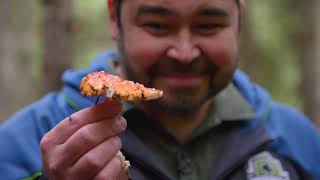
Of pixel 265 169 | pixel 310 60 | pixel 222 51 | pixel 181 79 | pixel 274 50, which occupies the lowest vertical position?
pixel 274 50

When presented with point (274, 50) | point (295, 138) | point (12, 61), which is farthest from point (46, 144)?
point (274, 50)

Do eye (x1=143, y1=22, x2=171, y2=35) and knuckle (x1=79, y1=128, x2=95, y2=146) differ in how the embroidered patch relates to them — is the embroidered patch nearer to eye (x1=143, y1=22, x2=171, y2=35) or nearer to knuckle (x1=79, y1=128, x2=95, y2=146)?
eye (x1=143, y1=22, x2=171, y2=35)

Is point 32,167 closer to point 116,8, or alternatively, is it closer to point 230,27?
point 116,8

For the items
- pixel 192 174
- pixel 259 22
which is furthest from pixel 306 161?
pixel 259 22

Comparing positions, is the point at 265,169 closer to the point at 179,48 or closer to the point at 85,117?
the point at 179,48

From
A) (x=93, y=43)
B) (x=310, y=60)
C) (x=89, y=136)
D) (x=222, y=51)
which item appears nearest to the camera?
(x=89, y=136)

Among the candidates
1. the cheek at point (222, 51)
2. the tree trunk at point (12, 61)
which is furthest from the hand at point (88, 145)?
the tree trunk at point (12, 61)

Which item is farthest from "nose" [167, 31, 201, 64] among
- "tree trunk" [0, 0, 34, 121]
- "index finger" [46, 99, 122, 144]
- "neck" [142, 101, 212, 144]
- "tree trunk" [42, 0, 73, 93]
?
"tree trunk" [0, 0, 34, 121]
